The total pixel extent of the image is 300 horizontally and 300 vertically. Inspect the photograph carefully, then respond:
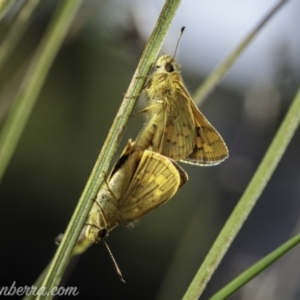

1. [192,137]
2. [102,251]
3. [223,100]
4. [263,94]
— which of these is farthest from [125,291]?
[192,137]

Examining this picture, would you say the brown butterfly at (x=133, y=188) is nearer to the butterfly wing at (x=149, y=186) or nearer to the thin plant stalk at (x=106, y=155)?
the butterfly wing at (x=149, y=186)

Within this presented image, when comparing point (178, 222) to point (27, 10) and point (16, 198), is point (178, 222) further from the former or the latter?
point (27, 10)

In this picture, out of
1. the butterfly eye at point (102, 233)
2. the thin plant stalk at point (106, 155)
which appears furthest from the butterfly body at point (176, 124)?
the thin plant stalk at point (106, 155)

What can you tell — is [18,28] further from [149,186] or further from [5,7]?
[149,186]

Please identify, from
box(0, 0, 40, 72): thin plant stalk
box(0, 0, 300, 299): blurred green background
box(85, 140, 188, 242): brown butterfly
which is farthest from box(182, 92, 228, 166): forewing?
box(0, 0, 300, 299): blurred green background

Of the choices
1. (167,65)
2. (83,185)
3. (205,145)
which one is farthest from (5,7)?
(83,185)

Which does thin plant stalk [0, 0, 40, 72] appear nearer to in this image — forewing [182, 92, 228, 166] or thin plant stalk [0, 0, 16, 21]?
thin plant stalk [0, 0, 16, 21]
